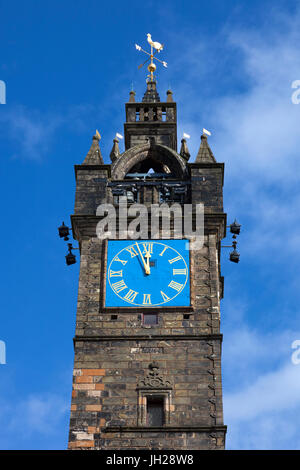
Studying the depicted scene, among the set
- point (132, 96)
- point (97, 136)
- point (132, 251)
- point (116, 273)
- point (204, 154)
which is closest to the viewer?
point (116, 273)

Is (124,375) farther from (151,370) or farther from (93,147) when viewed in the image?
(93,147)

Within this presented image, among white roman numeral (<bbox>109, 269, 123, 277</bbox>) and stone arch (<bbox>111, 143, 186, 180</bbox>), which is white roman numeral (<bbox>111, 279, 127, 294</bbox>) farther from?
stone arch (<bbox>111, 143, 186, 180</bbox>)

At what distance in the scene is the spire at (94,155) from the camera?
40656mm


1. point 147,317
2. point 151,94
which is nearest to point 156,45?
point 151,94

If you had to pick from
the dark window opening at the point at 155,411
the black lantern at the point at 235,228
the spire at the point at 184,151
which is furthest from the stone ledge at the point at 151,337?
the spire at the point at 184,151

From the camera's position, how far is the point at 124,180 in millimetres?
40250

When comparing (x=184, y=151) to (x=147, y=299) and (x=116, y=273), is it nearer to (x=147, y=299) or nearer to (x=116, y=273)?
(x=116, y=273)

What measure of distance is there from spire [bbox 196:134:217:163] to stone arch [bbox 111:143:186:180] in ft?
2.08

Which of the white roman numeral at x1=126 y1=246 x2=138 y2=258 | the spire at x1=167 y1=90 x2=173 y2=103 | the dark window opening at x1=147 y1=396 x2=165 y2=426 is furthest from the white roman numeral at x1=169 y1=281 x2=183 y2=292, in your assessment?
the spire at x1=167 y1=90 x2=173 y2=103

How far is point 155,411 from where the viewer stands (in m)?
34.6

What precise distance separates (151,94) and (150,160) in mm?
3493
